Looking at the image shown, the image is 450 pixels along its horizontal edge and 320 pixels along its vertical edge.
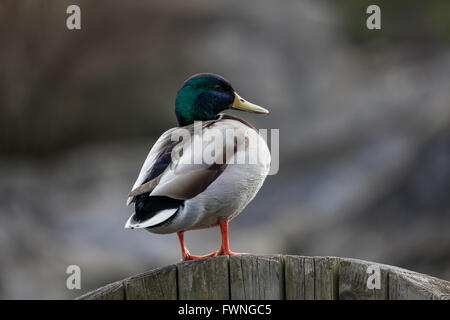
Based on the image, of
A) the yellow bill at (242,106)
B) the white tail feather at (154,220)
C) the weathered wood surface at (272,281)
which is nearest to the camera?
the weathered wood surface at (272,281)

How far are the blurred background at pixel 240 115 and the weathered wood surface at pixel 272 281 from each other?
3.69m

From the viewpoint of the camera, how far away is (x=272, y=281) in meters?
1.85

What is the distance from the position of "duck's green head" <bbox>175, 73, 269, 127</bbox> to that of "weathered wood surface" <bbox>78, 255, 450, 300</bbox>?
0.87 meters

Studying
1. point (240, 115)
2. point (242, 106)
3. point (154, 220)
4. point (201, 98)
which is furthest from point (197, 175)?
point (240, 115)

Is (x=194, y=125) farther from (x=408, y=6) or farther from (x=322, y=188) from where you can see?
(x=408, y=6)

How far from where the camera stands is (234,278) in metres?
1.86

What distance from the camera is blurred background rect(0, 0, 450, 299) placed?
19.0ft

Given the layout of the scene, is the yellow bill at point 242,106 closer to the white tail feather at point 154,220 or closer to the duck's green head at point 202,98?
the duck's green head at point 202,98

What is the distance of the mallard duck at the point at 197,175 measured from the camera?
85.3 inches

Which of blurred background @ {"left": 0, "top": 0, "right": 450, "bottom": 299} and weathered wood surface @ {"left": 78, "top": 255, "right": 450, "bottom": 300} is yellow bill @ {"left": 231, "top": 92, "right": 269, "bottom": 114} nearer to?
weathered wood surface @ {"left": 78, "top": 255, "right": 450, "bottom": 300}

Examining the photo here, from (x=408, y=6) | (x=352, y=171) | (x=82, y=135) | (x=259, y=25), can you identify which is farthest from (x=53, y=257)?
(x=408, y=6)

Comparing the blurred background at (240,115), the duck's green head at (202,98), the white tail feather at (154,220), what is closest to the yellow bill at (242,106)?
the duck's green head at (202,98)

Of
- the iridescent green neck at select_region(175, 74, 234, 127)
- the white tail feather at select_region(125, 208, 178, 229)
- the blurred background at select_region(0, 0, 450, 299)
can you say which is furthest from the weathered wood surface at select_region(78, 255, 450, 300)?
the blurred background at select_region(0, 0, 450, 299)

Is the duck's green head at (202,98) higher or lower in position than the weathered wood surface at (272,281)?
higher
